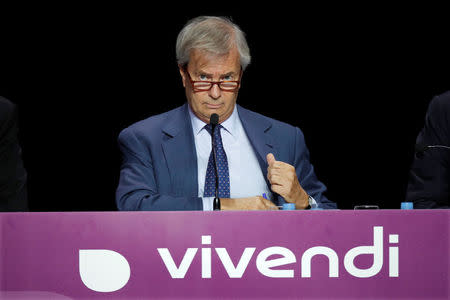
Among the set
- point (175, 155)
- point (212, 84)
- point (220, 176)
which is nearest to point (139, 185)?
point (175, 155)

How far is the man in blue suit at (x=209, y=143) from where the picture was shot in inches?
136

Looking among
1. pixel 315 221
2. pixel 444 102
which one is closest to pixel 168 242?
pixel 315 221

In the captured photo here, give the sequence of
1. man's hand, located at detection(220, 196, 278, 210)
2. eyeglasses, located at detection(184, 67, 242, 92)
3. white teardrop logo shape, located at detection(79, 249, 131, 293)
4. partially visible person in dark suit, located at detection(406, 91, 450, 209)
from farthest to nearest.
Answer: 1. eyeglasses, located at detection(184, 67, 242, 92)
2. partially visible person in dark suit, located at detection(406, 91, 450, 209)
3. man's hand, located at detection(220, 196, 278, 210)
4. white teardrop logo shape, located at detection(79, 249, 131, 293)

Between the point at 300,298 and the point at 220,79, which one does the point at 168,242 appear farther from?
the point at 220,79

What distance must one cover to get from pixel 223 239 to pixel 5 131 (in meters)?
1.74

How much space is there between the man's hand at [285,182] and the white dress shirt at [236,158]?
0.76 ft

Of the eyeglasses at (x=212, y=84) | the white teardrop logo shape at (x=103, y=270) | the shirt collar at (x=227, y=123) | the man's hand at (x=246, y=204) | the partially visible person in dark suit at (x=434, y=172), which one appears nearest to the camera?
the white teardrop logo shape at (x=103, y=270)

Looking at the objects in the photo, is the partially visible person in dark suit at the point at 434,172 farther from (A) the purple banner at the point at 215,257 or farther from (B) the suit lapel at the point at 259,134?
(A) the purple banner at the point at 215,257

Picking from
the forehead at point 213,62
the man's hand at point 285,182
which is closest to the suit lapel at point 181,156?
the forehead at point 213,62

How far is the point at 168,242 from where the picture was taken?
7.91 ft

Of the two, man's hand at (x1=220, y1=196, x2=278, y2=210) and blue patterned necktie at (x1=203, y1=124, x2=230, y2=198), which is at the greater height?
blue patterned necktie at (x1=203, y1=124, x2=230, y2=198)

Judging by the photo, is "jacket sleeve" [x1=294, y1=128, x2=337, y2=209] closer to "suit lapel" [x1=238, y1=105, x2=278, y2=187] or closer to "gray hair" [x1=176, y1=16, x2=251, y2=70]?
"suit lapel" [x1=238, y1=105, x2=278, y2=187]

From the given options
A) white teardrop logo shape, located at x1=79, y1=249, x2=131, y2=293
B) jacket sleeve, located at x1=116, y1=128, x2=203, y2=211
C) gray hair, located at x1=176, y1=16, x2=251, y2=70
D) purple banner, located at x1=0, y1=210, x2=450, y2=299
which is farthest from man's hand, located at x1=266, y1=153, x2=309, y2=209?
white teardrop logo shape, located at x1=79, y1=249, x2=131, y2=293

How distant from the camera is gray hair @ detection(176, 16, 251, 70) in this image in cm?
355
